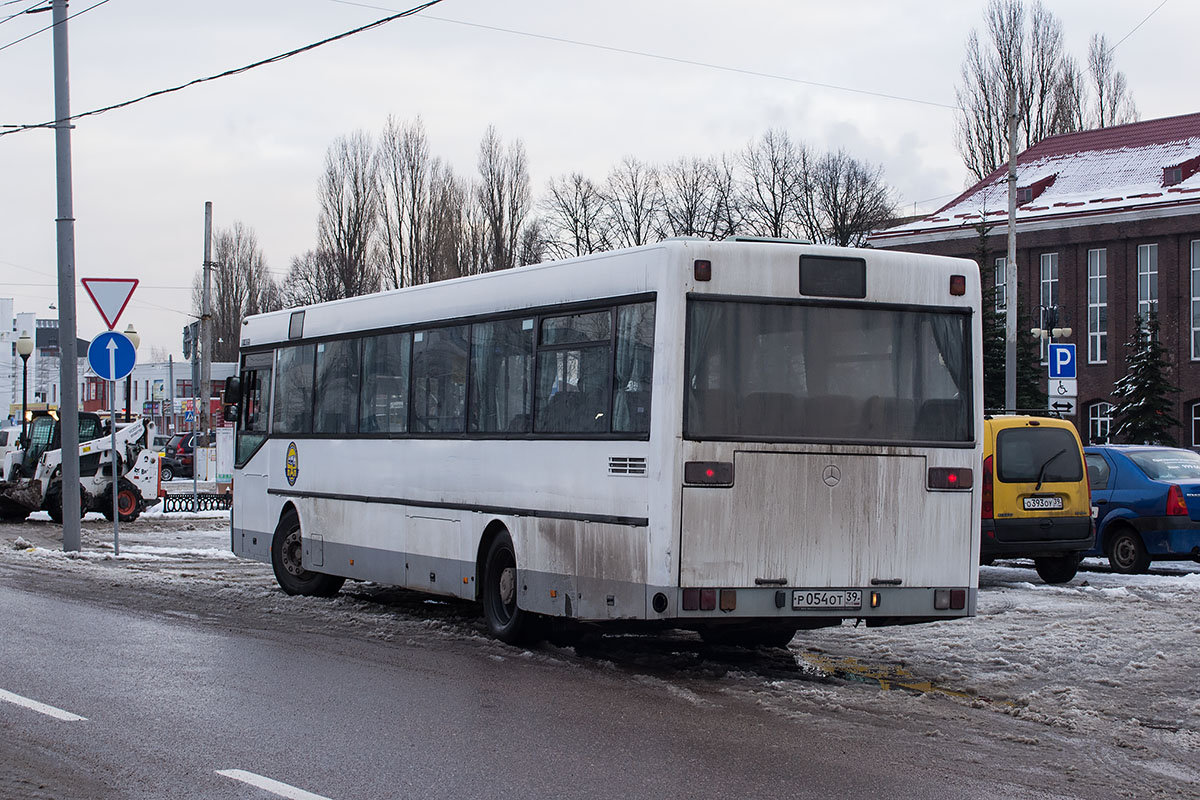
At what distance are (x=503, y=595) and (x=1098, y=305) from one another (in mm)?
52247

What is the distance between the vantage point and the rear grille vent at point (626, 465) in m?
9.77

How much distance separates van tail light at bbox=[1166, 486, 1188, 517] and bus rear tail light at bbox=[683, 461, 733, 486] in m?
10.5

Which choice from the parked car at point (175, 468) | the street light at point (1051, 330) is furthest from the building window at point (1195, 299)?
the parked car at point (175, 468)

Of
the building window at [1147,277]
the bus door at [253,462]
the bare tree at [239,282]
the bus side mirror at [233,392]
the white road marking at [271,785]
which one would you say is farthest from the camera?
the bare tree at [239,282]

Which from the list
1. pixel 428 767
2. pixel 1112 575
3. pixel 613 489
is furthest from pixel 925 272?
pixel 1112 575

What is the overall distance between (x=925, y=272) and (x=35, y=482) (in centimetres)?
2352

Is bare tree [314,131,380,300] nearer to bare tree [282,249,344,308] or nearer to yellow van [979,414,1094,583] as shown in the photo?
bare tree [282,249,344,308]

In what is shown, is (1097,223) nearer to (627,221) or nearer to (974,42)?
(974,42)

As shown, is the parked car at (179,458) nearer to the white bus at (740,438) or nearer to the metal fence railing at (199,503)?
the metal fence railing at (199,503)

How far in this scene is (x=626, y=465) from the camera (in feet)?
32.6

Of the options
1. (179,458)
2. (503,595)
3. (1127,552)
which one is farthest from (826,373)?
(179,458)

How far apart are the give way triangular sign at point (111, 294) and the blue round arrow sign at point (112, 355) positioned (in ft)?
1.22

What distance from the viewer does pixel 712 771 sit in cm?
702

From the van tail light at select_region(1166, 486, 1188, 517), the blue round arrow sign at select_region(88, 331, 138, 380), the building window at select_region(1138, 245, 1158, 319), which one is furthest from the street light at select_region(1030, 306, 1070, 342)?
the blue round arrow sign at select_region(88, 331, 138, 380)
